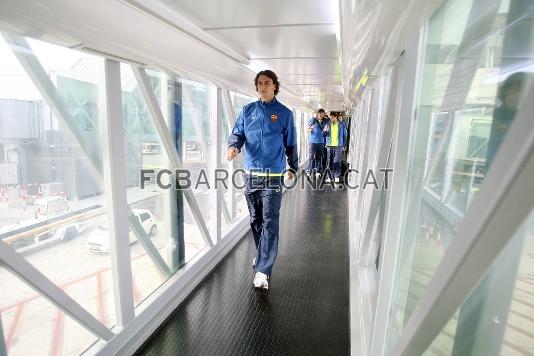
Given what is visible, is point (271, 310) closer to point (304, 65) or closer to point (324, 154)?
point (304, 65)

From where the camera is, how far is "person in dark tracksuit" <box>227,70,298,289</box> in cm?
262

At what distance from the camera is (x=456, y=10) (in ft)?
3.20

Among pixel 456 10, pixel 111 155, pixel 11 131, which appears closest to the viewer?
pixel 456 10

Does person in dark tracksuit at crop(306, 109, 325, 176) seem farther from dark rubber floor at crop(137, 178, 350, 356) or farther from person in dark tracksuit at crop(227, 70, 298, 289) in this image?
person in dark tracksuit at crop(227, 70, 298, 289)

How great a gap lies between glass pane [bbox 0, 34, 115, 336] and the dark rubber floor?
525 millimetres

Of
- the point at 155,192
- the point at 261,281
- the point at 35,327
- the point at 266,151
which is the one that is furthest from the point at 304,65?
the point at 35,327

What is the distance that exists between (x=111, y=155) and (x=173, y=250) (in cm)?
118

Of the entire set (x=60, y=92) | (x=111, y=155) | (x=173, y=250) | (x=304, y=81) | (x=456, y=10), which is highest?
(x=304, y=81)

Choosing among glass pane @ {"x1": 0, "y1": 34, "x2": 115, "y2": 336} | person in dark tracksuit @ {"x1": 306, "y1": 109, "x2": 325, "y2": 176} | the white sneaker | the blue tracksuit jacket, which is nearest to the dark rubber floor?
the white sneaker

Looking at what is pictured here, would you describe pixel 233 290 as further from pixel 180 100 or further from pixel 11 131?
pixel 11 131

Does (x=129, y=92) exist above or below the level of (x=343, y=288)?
above

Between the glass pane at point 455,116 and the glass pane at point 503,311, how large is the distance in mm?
156

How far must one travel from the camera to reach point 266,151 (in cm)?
264

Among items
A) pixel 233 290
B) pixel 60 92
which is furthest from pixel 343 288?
pixel 60 92
